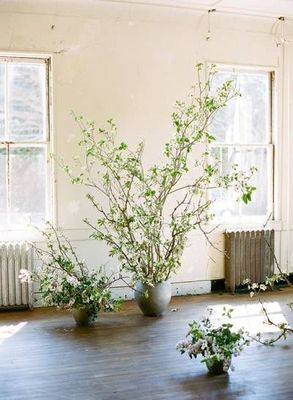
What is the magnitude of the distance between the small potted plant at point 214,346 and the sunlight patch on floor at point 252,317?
3.44 ft

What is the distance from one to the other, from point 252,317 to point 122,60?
124 inches

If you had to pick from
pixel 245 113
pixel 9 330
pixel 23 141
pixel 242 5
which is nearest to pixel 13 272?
pixel 9 330

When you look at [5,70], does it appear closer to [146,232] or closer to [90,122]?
[90,122]

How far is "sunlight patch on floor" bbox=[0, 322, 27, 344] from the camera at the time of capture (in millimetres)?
5064

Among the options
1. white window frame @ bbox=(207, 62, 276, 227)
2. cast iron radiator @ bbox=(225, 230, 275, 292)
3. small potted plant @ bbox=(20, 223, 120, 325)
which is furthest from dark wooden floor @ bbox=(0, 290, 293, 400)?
white window frame @ bbox=(207, 62, 276, 227)

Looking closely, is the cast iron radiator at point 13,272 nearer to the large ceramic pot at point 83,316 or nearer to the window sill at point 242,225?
the large ceramic pot at point 83,316

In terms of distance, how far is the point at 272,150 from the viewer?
712 centimetres

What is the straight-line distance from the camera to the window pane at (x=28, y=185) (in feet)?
20.1

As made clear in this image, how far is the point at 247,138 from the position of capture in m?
7.04

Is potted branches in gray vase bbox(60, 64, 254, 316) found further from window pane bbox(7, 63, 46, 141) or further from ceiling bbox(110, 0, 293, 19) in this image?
ceiling bbox(110, 0, 293, 19)

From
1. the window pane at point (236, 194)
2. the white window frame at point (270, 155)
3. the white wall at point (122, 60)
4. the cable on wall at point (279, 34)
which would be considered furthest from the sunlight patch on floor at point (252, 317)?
the cable on wall at point (279, 34)

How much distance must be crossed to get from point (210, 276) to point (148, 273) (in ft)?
4.44

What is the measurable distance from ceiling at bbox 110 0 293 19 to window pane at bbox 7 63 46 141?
1310 mm

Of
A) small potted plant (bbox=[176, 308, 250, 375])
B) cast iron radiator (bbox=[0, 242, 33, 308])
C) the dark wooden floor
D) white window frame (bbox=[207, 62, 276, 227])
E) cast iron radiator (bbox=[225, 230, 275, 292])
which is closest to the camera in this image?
the dark wooden floor
